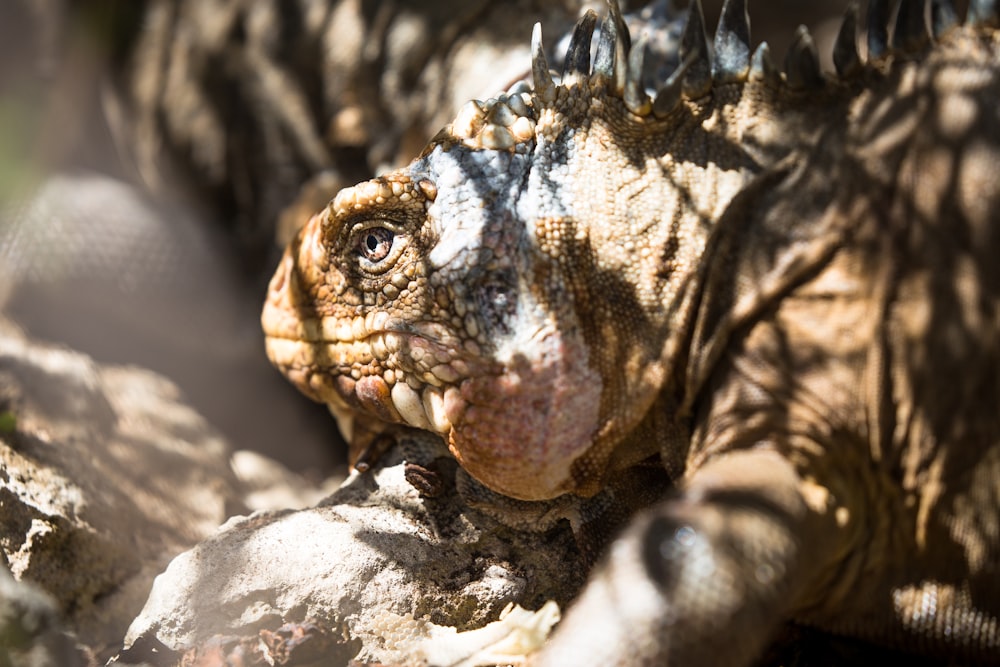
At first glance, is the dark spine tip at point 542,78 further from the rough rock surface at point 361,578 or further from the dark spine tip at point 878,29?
the rough rock surface at point 361,578

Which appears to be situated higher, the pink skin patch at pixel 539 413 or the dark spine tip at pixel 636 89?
the dark spine tip at pixel 636 89

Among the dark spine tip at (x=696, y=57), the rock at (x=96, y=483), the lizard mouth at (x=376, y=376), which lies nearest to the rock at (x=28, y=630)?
the rock at (x=96, y=483)

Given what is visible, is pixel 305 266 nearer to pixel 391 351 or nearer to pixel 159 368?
pixel 391 351

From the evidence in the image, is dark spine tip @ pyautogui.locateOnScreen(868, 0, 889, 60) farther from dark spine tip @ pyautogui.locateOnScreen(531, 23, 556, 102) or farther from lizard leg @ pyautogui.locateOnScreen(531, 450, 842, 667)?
lizard leg @ pyautogui.locateOnScreen(531, 450, 842, 667)

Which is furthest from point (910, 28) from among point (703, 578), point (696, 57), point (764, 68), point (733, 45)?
point (703, 578)

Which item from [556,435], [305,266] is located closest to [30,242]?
[305,266]

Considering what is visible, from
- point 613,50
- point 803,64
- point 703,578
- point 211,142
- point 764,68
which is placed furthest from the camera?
point 211,142

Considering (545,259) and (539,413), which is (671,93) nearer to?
(545,259)
